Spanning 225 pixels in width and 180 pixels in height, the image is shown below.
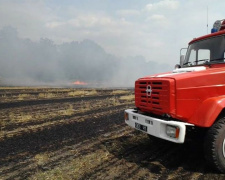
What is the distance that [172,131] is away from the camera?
161 inches

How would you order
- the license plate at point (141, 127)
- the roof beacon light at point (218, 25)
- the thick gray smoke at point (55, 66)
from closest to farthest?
the license plate at point (141, 127) → the roof beacon light at point (218, 25) → the thick gray smoke at point (55, 66)

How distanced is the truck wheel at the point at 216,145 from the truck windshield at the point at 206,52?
155cm

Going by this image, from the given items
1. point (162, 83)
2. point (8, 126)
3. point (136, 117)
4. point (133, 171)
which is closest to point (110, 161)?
point (133, 171)

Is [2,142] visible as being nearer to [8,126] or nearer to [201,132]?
[8,126]

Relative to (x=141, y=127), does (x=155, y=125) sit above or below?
above

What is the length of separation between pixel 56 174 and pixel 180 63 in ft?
13.6

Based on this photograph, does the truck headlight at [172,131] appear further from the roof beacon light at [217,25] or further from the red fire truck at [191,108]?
the roof beacon light at [217,25]

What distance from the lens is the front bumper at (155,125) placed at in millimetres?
3965

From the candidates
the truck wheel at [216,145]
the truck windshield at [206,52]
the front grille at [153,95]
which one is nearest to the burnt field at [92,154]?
the truck wheel at [216,145]

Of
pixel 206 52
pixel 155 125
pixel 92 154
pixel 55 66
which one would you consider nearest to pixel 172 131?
pixel 155 125

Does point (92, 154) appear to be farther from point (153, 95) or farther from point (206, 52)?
point (206, 52)

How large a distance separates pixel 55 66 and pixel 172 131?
74.0 m

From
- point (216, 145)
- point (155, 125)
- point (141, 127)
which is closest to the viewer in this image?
point (216, 145)

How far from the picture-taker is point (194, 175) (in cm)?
414
